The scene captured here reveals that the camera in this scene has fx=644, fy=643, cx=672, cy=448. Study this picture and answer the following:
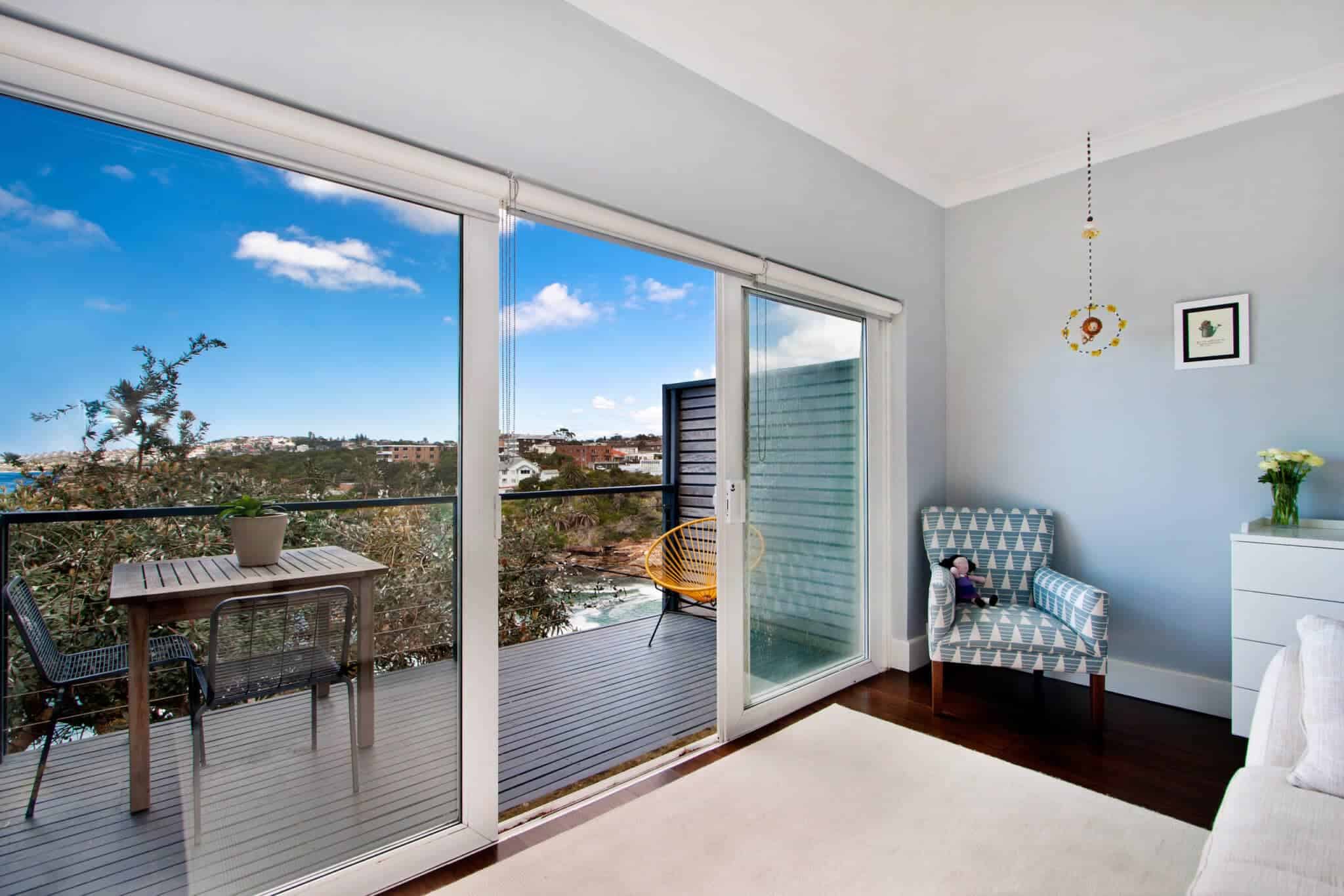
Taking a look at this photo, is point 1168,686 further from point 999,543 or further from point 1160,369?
point 1160,369

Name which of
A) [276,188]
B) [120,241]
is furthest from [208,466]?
[276,188]

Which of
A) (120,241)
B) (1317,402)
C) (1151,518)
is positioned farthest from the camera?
(1151,518)

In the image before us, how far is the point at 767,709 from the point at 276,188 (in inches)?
99.8

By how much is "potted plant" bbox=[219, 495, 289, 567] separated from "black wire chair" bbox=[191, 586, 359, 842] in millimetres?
98

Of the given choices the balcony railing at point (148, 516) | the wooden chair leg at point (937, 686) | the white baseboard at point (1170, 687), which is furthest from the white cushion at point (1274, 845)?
the balcony railing at point (148, 516)

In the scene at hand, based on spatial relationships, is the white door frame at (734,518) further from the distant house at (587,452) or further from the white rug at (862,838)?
the distant house at (587,452)

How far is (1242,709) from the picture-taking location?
2.42 metres

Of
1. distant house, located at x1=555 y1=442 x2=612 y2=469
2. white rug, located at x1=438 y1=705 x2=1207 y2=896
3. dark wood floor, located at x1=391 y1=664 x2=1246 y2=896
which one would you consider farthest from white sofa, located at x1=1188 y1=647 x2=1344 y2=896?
distant house, located at x1=555 y1=442 x2=612 y2=469

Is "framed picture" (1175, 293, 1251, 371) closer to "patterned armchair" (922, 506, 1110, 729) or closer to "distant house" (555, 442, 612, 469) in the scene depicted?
"patterned armchair" (922, 506, 1110, 729)

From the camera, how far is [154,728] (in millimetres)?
1420

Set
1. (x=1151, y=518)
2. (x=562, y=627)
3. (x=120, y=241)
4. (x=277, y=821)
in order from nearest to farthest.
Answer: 1. (x=120, y=241)
2. (x=277, y=821)
3. (x=1151, y=518)
4. (x=562, y=627)

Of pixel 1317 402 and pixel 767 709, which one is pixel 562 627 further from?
pixel 1317 402

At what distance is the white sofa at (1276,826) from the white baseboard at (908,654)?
182cm

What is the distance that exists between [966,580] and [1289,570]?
1.16m
